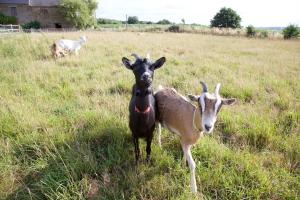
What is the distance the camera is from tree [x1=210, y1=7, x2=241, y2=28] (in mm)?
62375

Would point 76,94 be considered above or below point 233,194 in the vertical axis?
above

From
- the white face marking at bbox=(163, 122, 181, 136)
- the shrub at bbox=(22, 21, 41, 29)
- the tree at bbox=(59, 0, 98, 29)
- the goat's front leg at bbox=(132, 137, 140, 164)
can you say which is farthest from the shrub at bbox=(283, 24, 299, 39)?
the shrub at bbox=(22, 21, 41, 29)

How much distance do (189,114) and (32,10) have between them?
42151 mm

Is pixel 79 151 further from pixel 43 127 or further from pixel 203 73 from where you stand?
pixel 203 73

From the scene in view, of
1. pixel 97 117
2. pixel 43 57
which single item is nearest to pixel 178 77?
pixel 97 117

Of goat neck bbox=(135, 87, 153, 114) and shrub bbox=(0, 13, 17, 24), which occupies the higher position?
shrub bbox=(0, 13, 17, 24)

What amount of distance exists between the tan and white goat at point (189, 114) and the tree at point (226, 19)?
208 feet

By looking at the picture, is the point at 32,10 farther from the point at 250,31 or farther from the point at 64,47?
the point at 64,47

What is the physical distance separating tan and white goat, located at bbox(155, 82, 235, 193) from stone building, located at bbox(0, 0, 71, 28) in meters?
40.6

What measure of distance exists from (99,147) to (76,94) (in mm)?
2599

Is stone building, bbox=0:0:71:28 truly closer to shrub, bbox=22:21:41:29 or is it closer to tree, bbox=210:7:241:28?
shrub, bbox=22:21:41:29

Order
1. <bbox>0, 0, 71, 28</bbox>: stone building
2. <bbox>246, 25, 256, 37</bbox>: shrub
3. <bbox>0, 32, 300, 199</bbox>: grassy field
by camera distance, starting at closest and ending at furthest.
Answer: <bbox>0, 32, 300, 199</bbox>: grassy field < <bbox>246, 25, 256, 37</bbox>: shrub < <bbox>0, 0, 71, 28</bbox>: stone building

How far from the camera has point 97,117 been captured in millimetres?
4680

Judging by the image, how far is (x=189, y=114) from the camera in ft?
11.8
